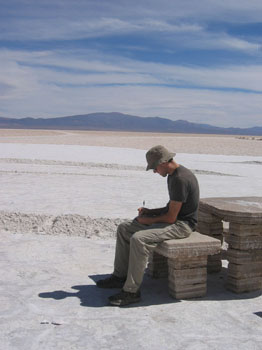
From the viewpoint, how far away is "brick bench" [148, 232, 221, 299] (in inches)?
181

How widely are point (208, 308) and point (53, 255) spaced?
2.43 meters

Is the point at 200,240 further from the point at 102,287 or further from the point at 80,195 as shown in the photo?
the point at 80,195

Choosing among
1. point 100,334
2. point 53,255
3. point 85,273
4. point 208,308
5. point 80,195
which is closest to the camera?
point 100,334

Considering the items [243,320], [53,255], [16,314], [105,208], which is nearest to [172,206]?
[243,320]

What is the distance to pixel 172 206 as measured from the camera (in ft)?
15.5

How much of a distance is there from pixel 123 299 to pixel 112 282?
55 centimetres

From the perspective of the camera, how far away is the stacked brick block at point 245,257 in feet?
15.9

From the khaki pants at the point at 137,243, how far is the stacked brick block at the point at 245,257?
20.2 inches

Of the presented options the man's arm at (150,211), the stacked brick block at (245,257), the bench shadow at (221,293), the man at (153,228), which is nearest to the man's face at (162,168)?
the man at (153,228)

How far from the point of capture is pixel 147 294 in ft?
16.0

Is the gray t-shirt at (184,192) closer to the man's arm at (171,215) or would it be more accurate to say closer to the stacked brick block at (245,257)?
the man's arm at (171,215)

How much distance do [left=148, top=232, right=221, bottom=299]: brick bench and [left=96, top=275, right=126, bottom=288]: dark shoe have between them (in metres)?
0.53

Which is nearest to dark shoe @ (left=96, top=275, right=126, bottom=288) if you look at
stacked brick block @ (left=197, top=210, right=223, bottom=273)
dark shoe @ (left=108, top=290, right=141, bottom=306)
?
dark shoe @ (left=108, top=290, right=141, bottom=306)

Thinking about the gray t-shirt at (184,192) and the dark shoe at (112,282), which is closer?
the gray t-shirt at (184,192)
